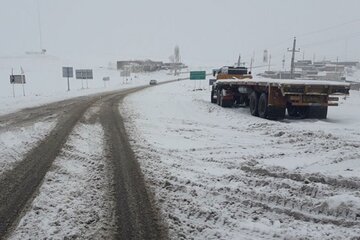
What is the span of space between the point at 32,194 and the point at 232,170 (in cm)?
345

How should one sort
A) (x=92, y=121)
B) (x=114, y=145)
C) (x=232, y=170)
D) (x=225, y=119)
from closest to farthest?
(x=232, y=170)
(x=114, y=145)
(x=92, y=121)
(x=225, y=119)

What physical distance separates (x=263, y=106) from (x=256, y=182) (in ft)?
28.9

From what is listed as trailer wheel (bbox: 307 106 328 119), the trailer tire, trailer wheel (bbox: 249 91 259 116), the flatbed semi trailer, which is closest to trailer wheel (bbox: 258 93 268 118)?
the flatbed semi trailer

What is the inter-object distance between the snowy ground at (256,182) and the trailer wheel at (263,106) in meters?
3.48

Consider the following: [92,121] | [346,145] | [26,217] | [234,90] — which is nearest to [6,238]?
[26,217]

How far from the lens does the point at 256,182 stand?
19.5 feet

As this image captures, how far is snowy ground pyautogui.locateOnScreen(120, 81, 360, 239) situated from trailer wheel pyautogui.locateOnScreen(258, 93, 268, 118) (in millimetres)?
3479

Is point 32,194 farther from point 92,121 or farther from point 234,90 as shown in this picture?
point 234,90

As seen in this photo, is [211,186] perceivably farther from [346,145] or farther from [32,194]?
[346,145]

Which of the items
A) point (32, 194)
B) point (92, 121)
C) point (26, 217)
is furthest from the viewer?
point (92, 121)

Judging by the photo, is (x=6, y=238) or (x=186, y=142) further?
(x=186, y=142)

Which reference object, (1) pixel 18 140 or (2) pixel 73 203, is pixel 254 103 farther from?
(2) pixel 73 203

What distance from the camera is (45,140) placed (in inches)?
376

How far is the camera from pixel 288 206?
500cm
